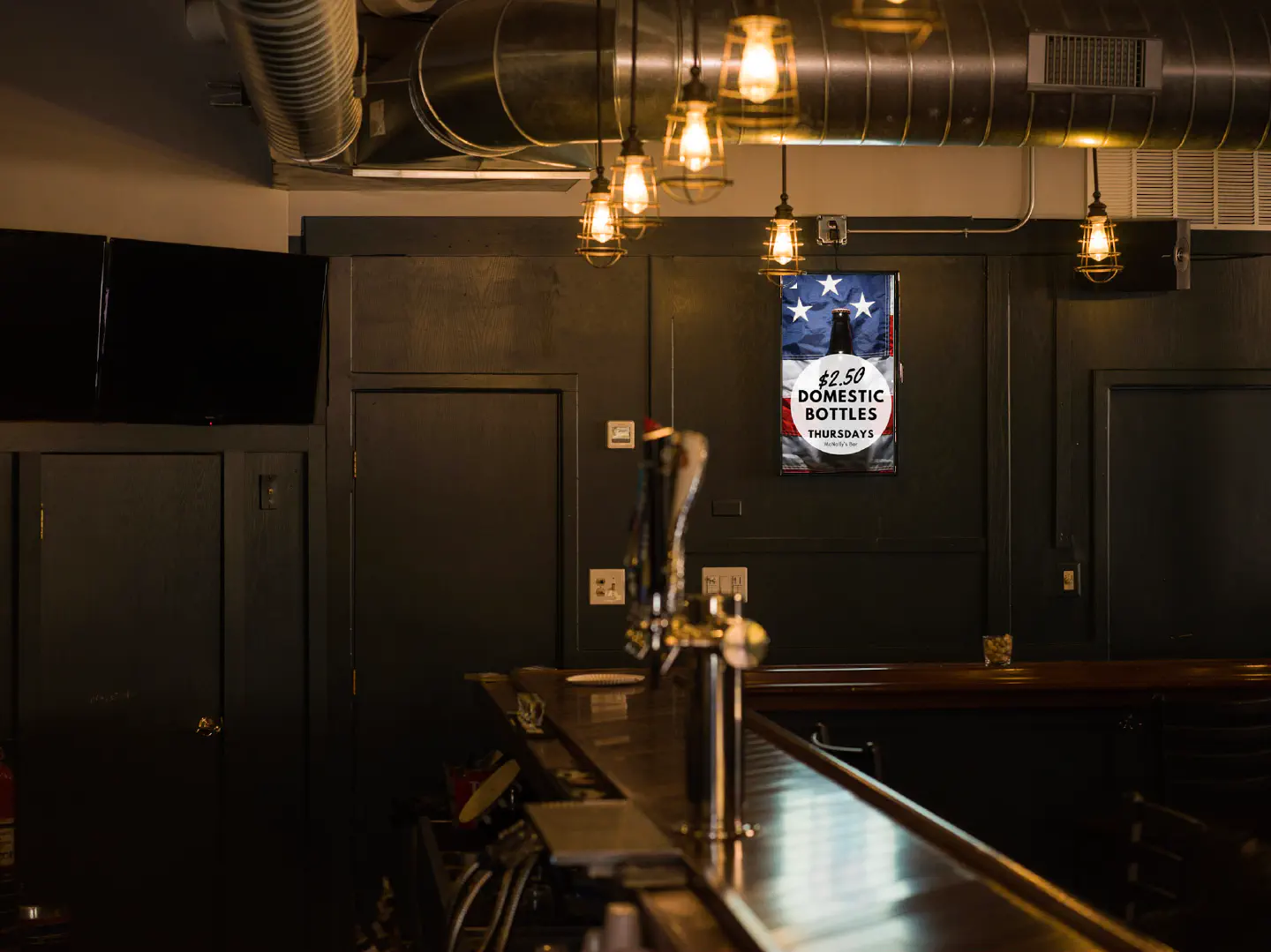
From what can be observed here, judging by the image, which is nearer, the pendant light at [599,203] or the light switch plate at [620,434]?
the pendant light at [599,203]

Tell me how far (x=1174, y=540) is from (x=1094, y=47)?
7.78 ft

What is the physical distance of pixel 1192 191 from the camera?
16.8ft

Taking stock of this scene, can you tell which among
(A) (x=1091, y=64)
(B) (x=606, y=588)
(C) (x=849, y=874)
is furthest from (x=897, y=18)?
(B) (x=606, y=588)

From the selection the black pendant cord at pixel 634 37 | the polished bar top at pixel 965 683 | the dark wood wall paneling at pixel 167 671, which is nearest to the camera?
the black pendant cord at pixel 634 37

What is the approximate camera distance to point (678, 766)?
2512mm

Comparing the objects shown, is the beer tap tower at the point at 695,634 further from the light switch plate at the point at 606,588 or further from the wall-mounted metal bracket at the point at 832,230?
the wall-mounted metal bracket at the point at 832,230

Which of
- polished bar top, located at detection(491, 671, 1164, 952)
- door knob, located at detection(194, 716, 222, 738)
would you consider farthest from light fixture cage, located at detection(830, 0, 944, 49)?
door knob, located at detection(194, 716, 222, 738)

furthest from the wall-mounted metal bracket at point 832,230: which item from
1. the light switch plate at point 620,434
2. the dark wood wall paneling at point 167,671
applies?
the dark wood wall paneling at point 167,671

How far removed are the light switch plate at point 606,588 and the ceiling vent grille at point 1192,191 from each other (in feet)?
8.04

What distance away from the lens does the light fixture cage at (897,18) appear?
2.62 metres

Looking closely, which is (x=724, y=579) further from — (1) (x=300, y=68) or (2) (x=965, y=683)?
(1) (x=300, y=68)

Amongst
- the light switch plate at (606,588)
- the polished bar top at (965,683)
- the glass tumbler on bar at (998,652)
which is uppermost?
the light switch plate at (606,588)

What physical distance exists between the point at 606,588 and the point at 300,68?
246 centimetres

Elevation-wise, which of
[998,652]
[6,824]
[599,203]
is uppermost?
[599,203]
